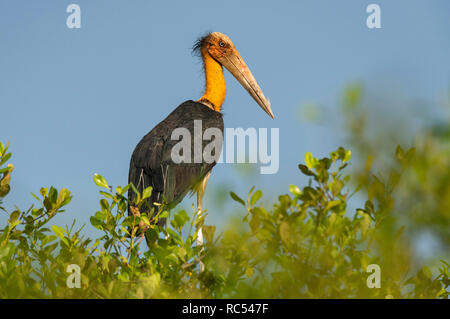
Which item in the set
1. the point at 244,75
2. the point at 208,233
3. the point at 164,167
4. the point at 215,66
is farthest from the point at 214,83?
the point at 208,233

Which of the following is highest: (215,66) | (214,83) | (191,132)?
(215,66)

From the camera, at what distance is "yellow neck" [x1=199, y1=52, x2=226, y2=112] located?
868 cm

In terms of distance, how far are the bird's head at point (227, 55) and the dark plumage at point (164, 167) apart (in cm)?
176

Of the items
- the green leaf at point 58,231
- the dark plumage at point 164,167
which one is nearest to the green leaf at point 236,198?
the green leaf at point 58,231

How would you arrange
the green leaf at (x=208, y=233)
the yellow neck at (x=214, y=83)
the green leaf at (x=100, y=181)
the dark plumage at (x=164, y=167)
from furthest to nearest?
the yellow neck at (x=214, y=83), the dark plumage at (x=164, y=167), the green leaf at (x=100, y=181), the green leaf at (x=208, y=233)

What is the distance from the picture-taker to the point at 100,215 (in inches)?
123

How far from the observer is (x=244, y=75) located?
347 inches

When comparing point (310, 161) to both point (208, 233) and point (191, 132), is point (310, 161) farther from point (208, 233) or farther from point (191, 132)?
point (191, 132)

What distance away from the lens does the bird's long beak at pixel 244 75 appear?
8.31 m

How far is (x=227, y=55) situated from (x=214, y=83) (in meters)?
0.61

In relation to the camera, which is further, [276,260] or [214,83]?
[214,83]

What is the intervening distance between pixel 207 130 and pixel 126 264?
450 cm

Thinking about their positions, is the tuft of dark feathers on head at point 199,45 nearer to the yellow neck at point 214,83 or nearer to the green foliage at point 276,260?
the yellow neck at point 214,83

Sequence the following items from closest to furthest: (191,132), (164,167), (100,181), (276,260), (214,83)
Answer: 1. (276,260)
2. (100,181)
3. (164,167)
4. (191,132)
5. (214,83)
